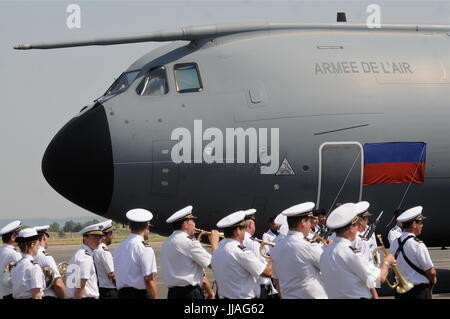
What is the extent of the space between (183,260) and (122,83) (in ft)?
21.8

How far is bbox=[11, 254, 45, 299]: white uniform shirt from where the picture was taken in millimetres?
12148

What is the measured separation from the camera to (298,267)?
1087 cm

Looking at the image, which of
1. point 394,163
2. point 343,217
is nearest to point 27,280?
point 343,217

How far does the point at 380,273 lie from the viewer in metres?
10.4

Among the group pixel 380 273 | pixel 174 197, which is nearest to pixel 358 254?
pixel 380 273

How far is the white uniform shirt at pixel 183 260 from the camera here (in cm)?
1243

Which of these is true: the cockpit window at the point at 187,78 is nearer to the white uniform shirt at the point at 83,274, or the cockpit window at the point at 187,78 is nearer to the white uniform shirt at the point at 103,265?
the white uniform shirt at the point at 103,265

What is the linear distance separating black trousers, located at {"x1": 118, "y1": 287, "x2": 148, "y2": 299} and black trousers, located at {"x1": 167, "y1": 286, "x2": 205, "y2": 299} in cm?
40

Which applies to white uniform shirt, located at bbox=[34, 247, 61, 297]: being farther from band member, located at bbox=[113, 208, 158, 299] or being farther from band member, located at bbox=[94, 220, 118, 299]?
band member, located at bbox=[94, 220, 118, 299]

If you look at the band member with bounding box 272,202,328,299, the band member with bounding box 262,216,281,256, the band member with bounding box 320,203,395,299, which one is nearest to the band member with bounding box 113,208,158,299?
the band member with bounding box 272,202,328,299

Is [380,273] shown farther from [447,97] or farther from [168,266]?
[447,97]

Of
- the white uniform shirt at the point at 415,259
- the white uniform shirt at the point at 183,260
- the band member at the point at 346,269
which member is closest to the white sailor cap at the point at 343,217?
the band member at the point at 346,269

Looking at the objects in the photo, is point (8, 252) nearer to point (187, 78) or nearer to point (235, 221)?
point (235, 221)
